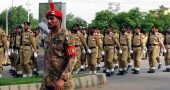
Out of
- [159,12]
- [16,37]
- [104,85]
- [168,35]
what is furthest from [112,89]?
[159,12]

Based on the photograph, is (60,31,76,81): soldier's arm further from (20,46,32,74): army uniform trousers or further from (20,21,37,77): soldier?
(20,46,32,74): army uniform trousers

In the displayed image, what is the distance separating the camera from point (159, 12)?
7525cm

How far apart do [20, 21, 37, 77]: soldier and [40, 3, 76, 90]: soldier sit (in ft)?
28.3

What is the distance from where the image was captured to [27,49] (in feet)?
50.8

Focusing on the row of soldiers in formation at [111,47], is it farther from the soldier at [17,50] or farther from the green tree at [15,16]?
the green tree at [15,16]

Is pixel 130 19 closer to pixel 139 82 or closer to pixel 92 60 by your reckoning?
pixel 92 60

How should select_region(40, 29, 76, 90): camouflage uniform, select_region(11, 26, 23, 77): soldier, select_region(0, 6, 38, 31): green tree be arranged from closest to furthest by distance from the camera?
select_region(40, 29, 76, 90): camouflage uniform → select_region(11, 26, 23, 77): soldier → select_region(0, 6, 38, 31): green tree

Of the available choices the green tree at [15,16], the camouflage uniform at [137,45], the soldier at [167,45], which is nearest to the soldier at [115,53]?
the camouflage uniform at [137,45]

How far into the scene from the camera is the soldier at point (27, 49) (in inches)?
602

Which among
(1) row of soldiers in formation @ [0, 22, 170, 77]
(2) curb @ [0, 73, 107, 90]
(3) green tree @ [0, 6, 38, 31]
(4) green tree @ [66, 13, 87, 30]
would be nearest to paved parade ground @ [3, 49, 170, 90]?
(2) curb @ [0, 73, 107, 90]

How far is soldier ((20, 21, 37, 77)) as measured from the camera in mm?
15289

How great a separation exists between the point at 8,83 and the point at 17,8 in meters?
74.8

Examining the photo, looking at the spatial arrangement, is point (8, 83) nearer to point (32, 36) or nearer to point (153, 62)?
point (32, 36)

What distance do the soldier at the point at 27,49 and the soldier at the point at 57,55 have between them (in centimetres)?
863
